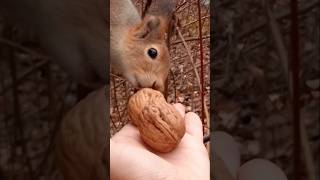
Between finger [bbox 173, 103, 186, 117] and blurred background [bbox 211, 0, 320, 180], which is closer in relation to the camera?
blurred background [bbox 211, 0, 320, 180]

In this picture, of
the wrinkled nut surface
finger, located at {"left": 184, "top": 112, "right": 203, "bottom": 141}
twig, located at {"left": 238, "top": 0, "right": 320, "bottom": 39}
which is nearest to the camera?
twig, located at {"left": 238, "top": 0, "right": 320, "bottom": 39}

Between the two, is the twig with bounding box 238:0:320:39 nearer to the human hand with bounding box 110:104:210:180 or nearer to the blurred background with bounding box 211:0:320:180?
the blurred background with bounding box 211:0:320:180

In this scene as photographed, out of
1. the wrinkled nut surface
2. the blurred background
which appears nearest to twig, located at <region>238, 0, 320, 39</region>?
the blurred background

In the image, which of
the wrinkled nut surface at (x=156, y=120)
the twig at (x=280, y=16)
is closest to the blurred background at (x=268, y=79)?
the twig at (x=280, y=16)

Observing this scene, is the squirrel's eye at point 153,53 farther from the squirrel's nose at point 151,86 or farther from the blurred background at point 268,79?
the blurred background at point 268,79

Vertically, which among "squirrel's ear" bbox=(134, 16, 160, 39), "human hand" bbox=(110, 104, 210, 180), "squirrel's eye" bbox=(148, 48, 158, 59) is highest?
"squirrel's ear" bbox=(134, 16, 160, 39)

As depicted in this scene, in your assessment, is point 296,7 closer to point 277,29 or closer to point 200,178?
point 277,29

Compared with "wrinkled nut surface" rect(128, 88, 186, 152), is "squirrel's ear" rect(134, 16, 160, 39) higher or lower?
higher
